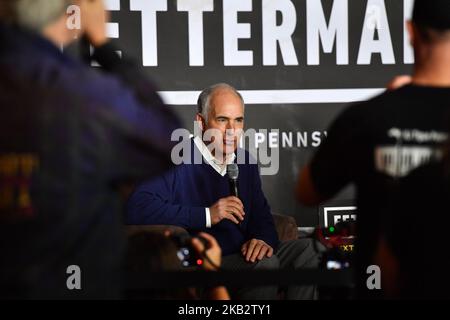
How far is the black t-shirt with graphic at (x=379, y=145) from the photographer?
6.30ft

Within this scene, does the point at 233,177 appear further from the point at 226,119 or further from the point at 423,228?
the point at 423,228

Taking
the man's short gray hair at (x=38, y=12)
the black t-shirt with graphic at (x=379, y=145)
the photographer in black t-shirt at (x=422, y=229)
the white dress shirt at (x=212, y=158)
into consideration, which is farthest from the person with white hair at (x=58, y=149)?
the white dress shirt at (x=212, y=158)

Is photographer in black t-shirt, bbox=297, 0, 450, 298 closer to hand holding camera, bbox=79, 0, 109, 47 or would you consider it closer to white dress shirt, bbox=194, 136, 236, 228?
hand holding camera, bbox=79, 0, 109, 47

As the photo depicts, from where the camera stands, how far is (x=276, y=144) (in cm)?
382

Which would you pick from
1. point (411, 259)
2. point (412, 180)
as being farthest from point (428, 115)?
point (411, 259)

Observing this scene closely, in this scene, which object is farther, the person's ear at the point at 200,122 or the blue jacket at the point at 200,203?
the person's ear at the point at 200,122

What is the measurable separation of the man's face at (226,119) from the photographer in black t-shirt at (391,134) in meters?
1.66

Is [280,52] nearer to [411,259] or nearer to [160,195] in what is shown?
[160,195]

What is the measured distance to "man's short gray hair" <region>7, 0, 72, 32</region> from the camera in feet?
5.60

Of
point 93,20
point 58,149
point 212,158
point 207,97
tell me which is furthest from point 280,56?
point 58,149

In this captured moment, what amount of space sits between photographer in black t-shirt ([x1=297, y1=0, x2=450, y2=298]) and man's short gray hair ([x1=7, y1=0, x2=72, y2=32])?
A: 35.0 inches

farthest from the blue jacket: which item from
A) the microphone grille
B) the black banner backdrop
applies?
the black banner backdrop

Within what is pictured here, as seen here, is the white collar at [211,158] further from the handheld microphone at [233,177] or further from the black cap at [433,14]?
the black cap at [433,14]
